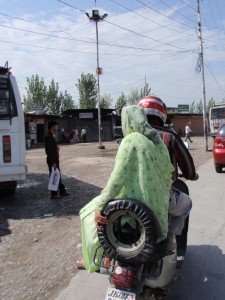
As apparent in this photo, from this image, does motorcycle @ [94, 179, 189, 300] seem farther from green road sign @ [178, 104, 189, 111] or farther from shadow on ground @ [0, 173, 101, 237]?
green road sign @ [178, 104, 189, 111]

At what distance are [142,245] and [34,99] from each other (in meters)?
62.5

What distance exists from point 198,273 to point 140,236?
5.61 ft

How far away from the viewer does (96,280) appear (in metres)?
3.96

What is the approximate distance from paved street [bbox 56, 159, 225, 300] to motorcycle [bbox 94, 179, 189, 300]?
0.86 meters

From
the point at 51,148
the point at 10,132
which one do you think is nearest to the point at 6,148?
the point at 10,132

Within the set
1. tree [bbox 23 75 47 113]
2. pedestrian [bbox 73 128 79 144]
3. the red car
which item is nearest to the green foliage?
tree [bbox 23 75 47 113]

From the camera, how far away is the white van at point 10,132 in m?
7.12

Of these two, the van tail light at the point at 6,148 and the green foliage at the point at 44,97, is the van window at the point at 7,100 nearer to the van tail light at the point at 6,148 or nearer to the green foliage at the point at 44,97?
the van tail light at the point at 6,148

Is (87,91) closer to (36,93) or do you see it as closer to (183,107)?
(36,93)

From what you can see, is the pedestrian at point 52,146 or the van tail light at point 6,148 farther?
the pedestrian at point 52,146

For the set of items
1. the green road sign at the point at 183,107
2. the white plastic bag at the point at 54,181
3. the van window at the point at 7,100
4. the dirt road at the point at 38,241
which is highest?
the green road sign at the point at 183,107

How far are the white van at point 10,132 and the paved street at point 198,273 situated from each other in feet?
11.3

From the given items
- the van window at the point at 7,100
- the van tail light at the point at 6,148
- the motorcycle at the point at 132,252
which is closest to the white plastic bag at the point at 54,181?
the van tail light at the point at 6,148

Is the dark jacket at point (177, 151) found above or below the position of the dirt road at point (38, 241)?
above
